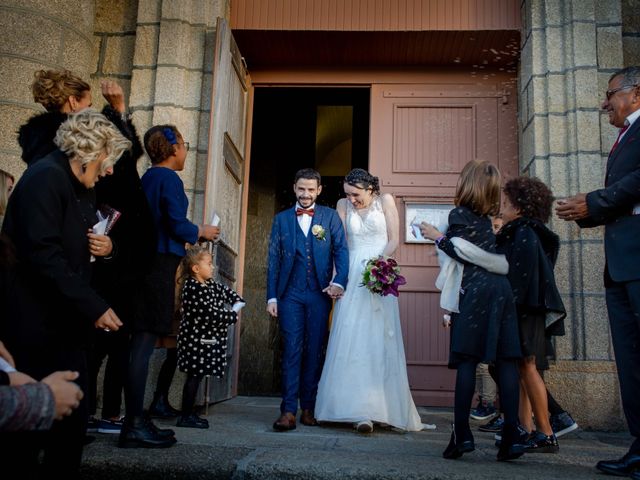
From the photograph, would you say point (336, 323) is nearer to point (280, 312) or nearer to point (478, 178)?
point (280, 312)

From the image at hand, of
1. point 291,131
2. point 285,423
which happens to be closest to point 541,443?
point 285,423

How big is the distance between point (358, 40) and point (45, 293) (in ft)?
17.2

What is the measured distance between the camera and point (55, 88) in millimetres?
3729

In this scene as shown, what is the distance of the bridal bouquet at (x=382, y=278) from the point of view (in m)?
5.34

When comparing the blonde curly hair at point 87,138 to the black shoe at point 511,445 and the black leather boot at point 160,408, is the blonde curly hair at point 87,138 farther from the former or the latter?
the black leather boot at point 160,408

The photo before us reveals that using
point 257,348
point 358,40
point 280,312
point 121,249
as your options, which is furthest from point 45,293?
point 257,348

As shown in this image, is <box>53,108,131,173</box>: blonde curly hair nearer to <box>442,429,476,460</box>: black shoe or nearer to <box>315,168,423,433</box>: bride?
<box>442,429,476,460</box>: black shoe

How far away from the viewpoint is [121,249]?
3889 mm

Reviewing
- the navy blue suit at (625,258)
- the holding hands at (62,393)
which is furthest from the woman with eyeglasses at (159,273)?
the navy blue suit at (625,258)

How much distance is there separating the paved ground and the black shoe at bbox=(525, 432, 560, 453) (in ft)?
0.20

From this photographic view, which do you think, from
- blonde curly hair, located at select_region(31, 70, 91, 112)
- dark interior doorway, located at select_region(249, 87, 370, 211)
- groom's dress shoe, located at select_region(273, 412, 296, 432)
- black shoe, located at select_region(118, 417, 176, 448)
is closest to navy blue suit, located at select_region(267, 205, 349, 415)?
groom's dress shoe, located at select_region(273, 412, 296, 432)

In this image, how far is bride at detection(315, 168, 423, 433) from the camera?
523 cm

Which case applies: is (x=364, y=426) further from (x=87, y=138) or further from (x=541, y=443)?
(x=87, y=138)

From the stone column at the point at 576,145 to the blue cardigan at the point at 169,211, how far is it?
135 inches
